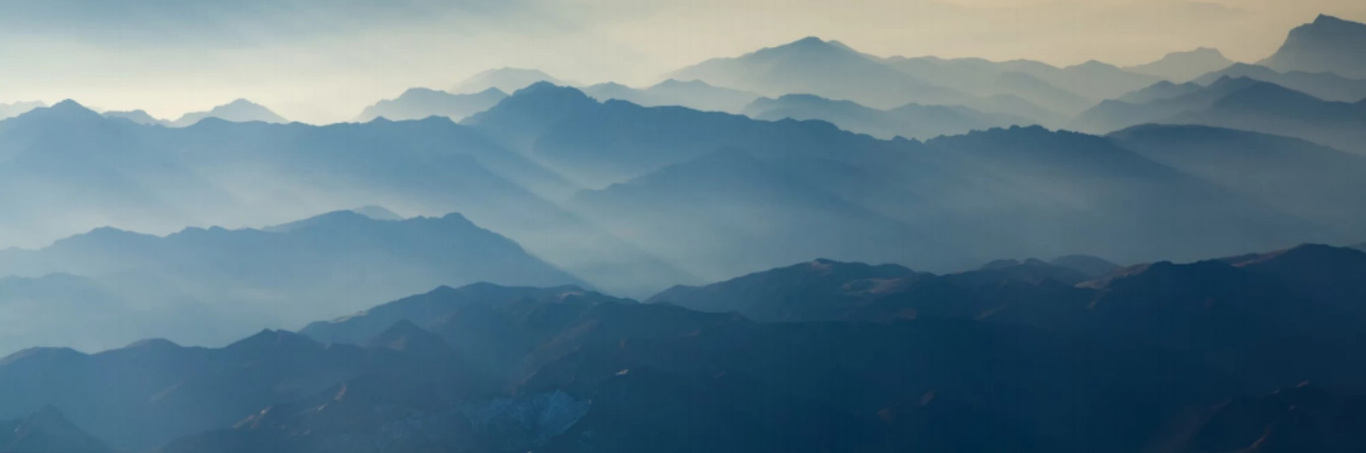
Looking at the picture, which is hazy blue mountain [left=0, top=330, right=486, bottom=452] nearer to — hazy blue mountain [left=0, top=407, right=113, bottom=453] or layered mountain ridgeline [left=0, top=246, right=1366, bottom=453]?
layered mountain ridgeline [left=0, top=246, right=1366, bottom=453]

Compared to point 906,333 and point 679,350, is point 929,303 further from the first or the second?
point 679,350

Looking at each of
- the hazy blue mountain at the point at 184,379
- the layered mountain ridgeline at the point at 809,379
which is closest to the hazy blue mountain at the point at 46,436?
the hazy blue mountain at the point at 184,379

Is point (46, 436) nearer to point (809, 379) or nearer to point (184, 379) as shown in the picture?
point (184, 379)

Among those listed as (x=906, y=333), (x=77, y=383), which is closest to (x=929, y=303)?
(x=906, y=333)

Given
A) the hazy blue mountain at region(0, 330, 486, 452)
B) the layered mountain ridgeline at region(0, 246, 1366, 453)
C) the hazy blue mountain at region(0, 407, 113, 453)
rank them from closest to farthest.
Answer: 1. the layered mountain ridgeline at region(0, 246, 1366, 453)
2. the hazy blue mountain at region(0, 407, 113, 453)
3. the hazy blue mountain at region(0, 330, 486, 452)

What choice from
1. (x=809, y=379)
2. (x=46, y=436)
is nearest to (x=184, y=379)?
(x=46, y=436)

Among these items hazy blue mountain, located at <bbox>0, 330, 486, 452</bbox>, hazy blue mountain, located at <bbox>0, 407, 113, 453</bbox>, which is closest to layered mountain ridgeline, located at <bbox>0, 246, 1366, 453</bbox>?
hazy blue mountain, located at <bbox>0, 330, 486, 452</bbox>
